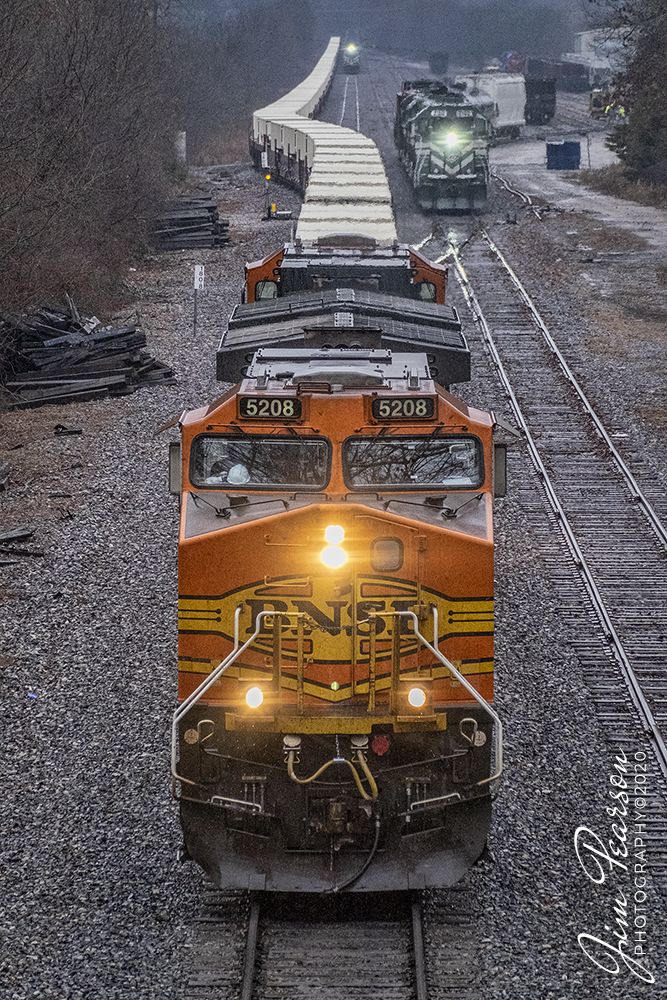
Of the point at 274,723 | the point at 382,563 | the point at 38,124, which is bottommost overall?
the point at 274,723

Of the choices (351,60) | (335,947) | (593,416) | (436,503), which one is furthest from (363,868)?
(351,60)

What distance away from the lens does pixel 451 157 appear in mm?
40625

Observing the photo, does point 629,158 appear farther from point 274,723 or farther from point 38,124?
point 274,723

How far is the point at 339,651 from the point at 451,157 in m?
35.1

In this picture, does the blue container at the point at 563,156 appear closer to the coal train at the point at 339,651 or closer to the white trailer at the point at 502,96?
the white trailer at the point at 502,96

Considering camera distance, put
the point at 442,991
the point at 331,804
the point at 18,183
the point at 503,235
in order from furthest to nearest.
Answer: the point at 503,235, the point at 18,183, the point at 331,804, the point at 442,991

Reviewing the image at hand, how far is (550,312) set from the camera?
92.3 feet

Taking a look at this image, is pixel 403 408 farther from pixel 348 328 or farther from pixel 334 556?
pixel 348 328

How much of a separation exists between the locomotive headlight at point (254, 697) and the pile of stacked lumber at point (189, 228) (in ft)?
99.3

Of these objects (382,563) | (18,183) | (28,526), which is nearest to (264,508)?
(382,563)

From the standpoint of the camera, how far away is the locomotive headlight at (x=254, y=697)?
820cm

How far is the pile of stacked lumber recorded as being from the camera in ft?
121

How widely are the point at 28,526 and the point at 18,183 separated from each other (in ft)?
38.7

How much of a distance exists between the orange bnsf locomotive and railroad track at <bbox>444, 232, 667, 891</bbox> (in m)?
2.27
